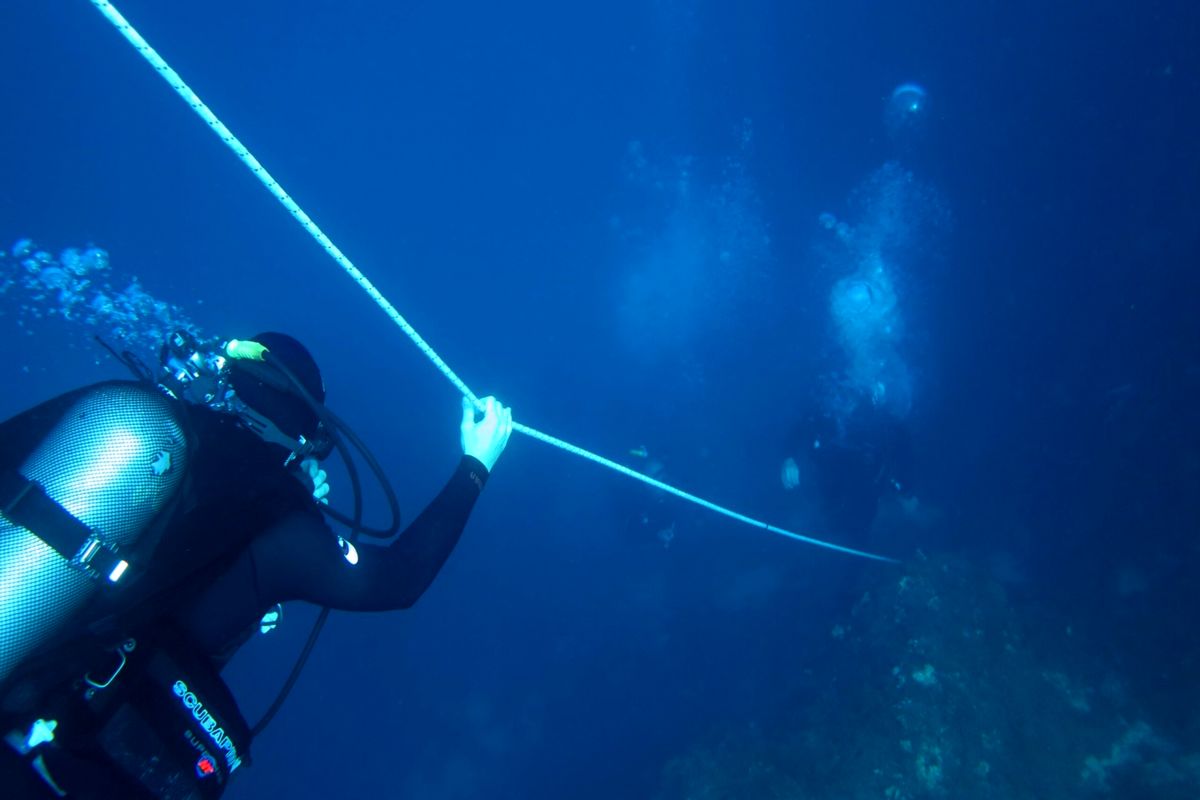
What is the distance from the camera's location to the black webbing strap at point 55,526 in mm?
1553

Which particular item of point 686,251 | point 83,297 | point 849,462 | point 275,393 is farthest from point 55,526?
point 83,297

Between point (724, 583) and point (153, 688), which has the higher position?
point (724, 583)

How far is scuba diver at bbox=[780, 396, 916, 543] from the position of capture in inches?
440

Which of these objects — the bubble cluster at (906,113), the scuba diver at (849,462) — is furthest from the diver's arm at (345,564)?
the bubble cluster at (906,113)

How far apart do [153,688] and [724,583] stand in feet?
43.8

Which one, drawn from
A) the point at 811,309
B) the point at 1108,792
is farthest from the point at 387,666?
the point at 1108,792

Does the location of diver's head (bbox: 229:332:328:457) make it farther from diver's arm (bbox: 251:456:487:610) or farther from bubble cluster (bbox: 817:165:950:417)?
bubble cluster (bbox: 817:165:950:417)

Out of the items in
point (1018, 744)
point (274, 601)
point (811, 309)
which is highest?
point (811, 309)

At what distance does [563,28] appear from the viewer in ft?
45.0

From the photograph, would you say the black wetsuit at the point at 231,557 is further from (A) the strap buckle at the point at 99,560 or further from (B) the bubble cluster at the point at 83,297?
(B) the bubble cluster at the point at 83,297

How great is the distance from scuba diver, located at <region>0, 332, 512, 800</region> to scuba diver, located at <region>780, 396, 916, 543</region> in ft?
34.4

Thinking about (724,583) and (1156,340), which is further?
(724,583)

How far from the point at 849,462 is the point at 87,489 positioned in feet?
37.1

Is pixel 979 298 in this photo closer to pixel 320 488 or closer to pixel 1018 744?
pixel 1018 744
